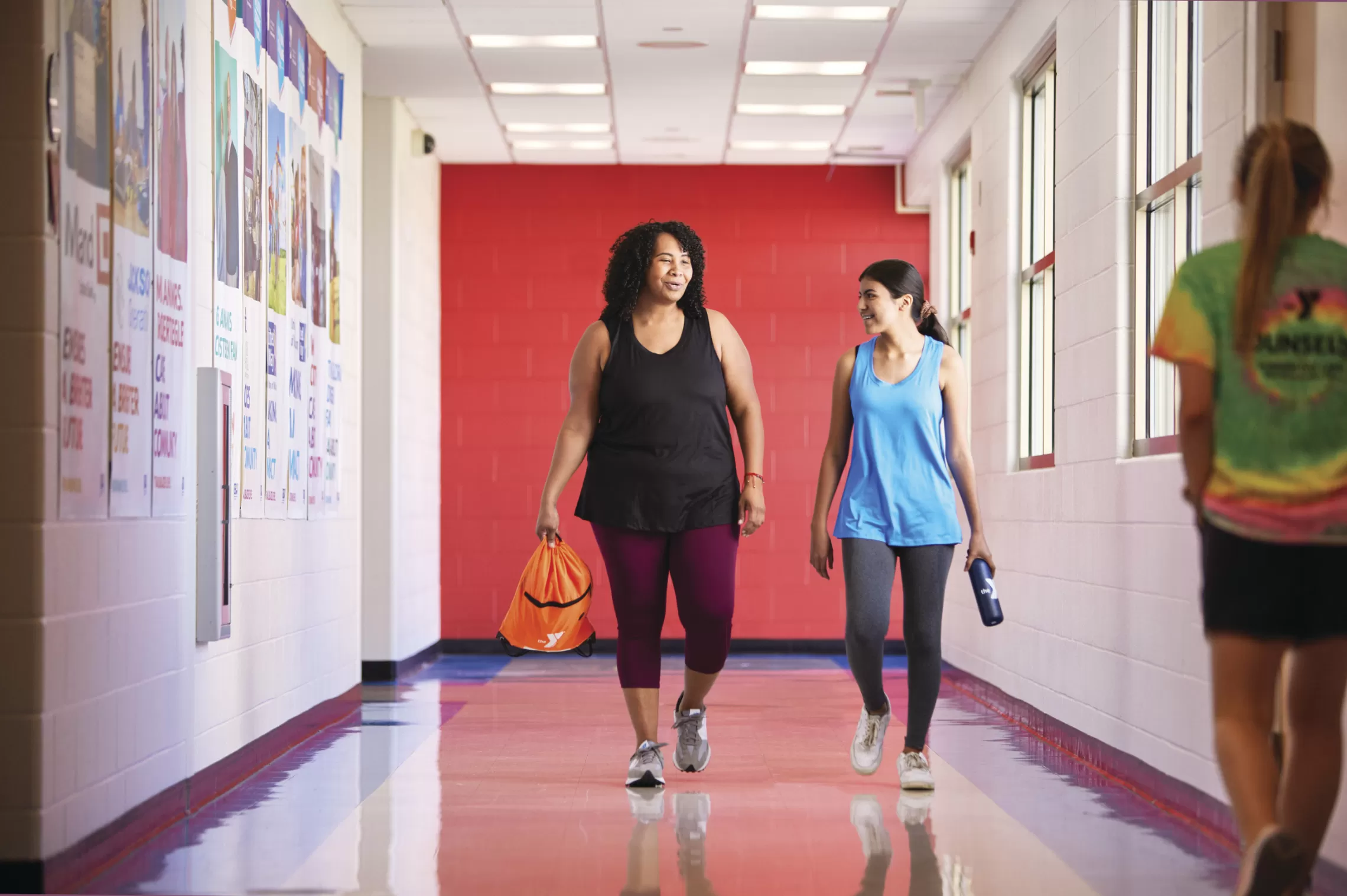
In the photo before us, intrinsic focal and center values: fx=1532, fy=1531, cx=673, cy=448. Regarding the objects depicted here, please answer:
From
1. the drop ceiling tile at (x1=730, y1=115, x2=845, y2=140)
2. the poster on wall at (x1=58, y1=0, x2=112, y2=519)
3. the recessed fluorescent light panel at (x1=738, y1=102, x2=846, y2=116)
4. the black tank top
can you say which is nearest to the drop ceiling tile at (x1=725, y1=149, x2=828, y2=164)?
the drop ceiling tile at (x1=730, y1=115, x2=845, y2=140)

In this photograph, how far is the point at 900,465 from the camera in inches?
158

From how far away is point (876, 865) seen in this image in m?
3.17

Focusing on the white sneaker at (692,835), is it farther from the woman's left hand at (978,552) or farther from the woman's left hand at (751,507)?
the woman's left hand at (978,552)

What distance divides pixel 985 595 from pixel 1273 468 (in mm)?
1683

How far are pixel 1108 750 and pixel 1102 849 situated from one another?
50.9 inches

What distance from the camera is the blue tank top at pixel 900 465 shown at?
3.98 metres

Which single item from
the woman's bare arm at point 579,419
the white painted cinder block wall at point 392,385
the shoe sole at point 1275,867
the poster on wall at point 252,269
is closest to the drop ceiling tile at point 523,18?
the white painted cinder block wall at point 392,385

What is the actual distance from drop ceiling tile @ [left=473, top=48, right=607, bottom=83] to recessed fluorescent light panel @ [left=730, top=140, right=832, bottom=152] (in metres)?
1.54

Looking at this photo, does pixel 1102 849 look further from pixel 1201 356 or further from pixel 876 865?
pixel 1201 356

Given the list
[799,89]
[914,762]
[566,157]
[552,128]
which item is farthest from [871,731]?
[566,157]

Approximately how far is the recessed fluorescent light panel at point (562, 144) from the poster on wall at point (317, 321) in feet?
9.67

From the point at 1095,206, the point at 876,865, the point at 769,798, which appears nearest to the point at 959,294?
the point at 1095,206

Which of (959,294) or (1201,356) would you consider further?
(959,294)

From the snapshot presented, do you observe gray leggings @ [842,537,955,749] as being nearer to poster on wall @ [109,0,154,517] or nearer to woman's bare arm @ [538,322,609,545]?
woman's bare arm @ [538,322,609,545]
